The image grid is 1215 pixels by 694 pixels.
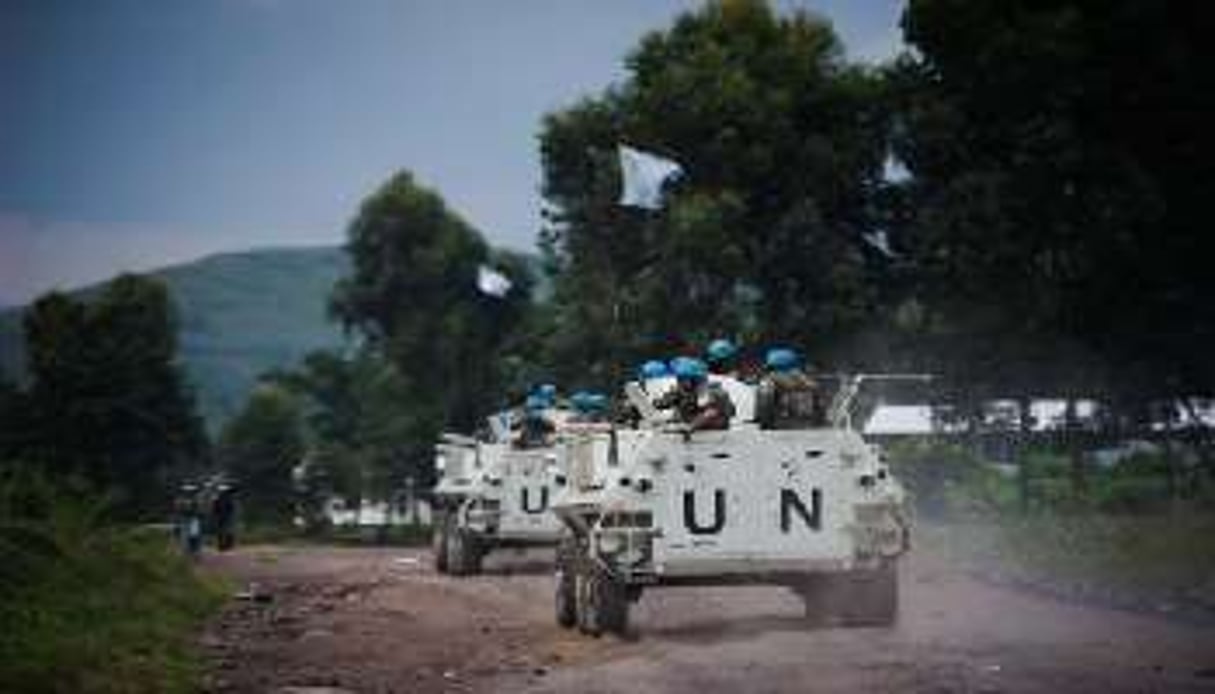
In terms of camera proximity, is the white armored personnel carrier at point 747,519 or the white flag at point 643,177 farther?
the white flag at point 643,177

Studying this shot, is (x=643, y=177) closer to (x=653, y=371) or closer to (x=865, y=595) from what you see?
(x=653, y=371)

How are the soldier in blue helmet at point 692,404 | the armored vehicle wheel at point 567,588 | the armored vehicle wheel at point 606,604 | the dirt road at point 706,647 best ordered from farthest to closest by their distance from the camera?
the armored vehicle wheel at point 567,588 → the soldier in blue helmet at point 692,404 → the armored vehicle wheel at point 606,604 → the dirt road at point 706,647

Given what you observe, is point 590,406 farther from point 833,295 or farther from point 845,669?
point 833,295

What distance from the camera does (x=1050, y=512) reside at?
34562 mm

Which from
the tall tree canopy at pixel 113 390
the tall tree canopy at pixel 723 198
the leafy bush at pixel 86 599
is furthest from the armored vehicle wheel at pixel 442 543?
the tall tree canopy at pixel 113 390

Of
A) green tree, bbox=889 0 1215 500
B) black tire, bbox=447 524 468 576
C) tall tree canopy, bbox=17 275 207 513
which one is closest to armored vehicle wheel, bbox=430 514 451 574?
black tire, bbox=447 524 468 576

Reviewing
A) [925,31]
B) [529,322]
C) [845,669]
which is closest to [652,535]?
[845,669]

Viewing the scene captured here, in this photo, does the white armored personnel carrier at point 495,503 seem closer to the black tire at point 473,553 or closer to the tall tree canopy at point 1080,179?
the black tire at point 473,553

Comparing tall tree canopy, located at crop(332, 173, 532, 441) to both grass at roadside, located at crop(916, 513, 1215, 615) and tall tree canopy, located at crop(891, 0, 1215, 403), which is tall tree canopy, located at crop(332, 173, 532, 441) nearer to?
tall tree canopy, located at crop(891, 0, 1215, 403)

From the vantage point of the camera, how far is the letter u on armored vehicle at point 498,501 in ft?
90.6

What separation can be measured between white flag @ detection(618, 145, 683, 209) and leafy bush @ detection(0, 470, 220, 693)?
1540 centimetres

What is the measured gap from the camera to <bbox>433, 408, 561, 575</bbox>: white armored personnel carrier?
2761 centimetres

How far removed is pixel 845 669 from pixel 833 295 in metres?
28.5

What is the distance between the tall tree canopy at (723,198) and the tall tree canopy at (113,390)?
19.5 meters
